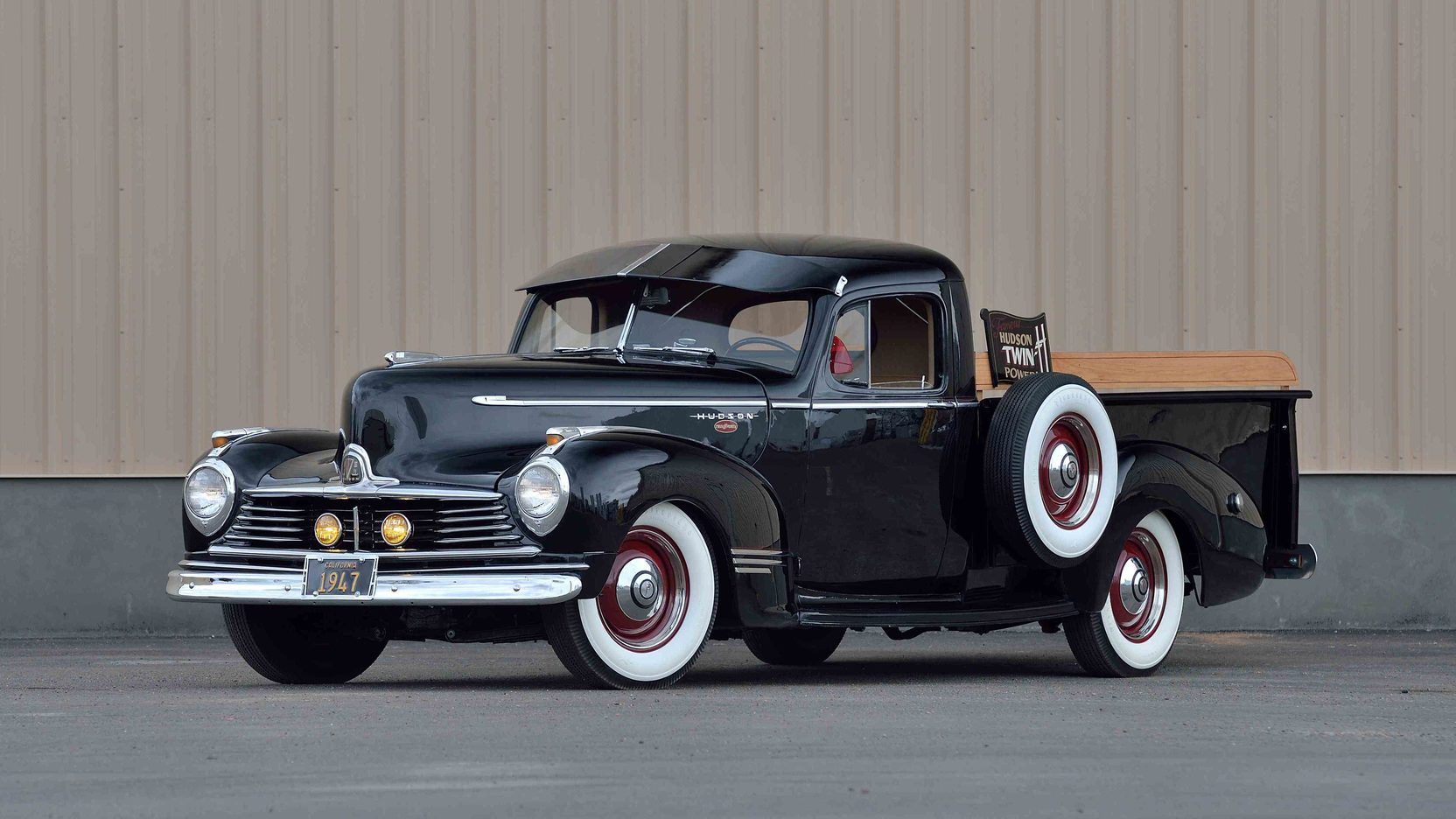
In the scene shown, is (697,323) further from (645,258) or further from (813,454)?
A: (813,454)

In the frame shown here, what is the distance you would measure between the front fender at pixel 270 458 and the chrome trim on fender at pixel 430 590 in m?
0.46

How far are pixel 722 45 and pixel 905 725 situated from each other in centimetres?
699

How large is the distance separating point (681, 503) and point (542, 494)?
63cm

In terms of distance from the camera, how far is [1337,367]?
1212cm

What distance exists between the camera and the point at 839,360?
312 inches

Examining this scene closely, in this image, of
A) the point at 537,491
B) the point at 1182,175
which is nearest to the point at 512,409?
the point at 537,491

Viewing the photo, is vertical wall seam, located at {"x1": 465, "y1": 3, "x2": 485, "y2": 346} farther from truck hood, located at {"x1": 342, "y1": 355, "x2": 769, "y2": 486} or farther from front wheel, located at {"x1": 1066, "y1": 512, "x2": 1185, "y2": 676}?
front wheel, located at {"x1": 1066, "y1": 512, "x2": 1185, "y2": 676}

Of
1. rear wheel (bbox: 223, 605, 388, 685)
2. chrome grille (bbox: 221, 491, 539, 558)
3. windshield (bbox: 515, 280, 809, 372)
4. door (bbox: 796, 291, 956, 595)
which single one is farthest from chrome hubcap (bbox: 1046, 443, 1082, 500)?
rear wheel (bbox: 223, 605, 388, 685)

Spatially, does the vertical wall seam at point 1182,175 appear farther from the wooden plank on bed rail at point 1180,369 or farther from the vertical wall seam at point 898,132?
the wooden plank on bed rail at point 1180,369

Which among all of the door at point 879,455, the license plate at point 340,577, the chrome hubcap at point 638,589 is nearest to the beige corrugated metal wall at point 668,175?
the door at point 879,455

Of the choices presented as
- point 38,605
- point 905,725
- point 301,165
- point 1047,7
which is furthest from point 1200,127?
point 38,605

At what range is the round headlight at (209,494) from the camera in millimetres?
7223

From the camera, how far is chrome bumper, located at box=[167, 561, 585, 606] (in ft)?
21.3

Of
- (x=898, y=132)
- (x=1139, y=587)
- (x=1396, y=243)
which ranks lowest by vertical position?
(x=1139, y=587)
